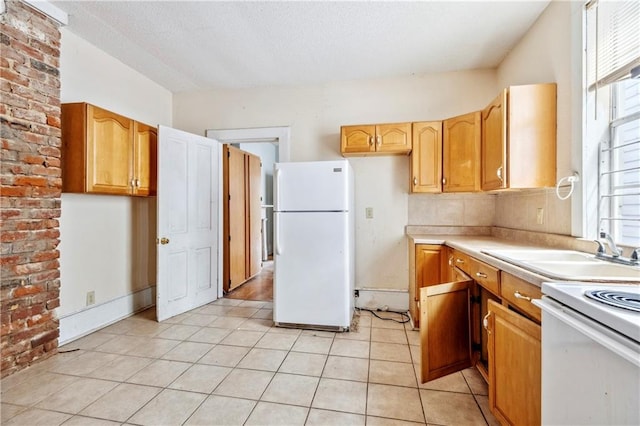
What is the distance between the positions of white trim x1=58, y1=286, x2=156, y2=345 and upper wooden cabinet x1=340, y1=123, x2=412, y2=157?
2.70 meters

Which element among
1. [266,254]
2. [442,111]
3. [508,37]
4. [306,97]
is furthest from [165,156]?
[266,254]

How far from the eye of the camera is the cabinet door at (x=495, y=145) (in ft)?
6.59

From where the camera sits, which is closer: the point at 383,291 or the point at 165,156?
the point at 165,156

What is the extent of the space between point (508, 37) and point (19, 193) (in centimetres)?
390

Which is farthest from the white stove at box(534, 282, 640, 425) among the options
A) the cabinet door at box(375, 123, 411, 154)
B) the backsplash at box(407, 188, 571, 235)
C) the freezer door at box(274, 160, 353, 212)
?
the cabinet door at box(375, 123, 411, 154)

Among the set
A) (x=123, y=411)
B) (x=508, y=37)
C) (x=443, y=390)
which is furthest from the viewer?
(x=508, y=37)

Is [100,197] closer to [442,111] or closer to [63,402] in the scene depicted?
[63,402]

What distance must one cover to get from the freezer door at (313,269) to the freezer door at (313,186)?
84mm

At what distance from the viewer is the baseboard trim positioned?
312 cm

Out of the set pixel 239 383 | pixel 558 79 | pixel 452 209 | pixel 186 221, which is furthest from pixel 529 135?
pixel 186 221

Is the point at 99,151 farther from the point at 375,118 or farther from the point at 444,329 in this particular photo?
the point at 444,329

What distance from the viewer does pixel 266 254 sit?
6320 millimetres

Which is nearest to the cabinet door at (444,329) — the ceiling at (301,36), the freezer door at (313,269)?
the freezer door at (313,269)

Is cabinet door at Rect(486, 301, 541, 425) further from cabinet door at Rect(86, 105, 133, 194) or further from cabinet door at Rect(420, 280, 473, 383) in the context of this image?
cabinet door at Rect(86, 105, 133, 194)
